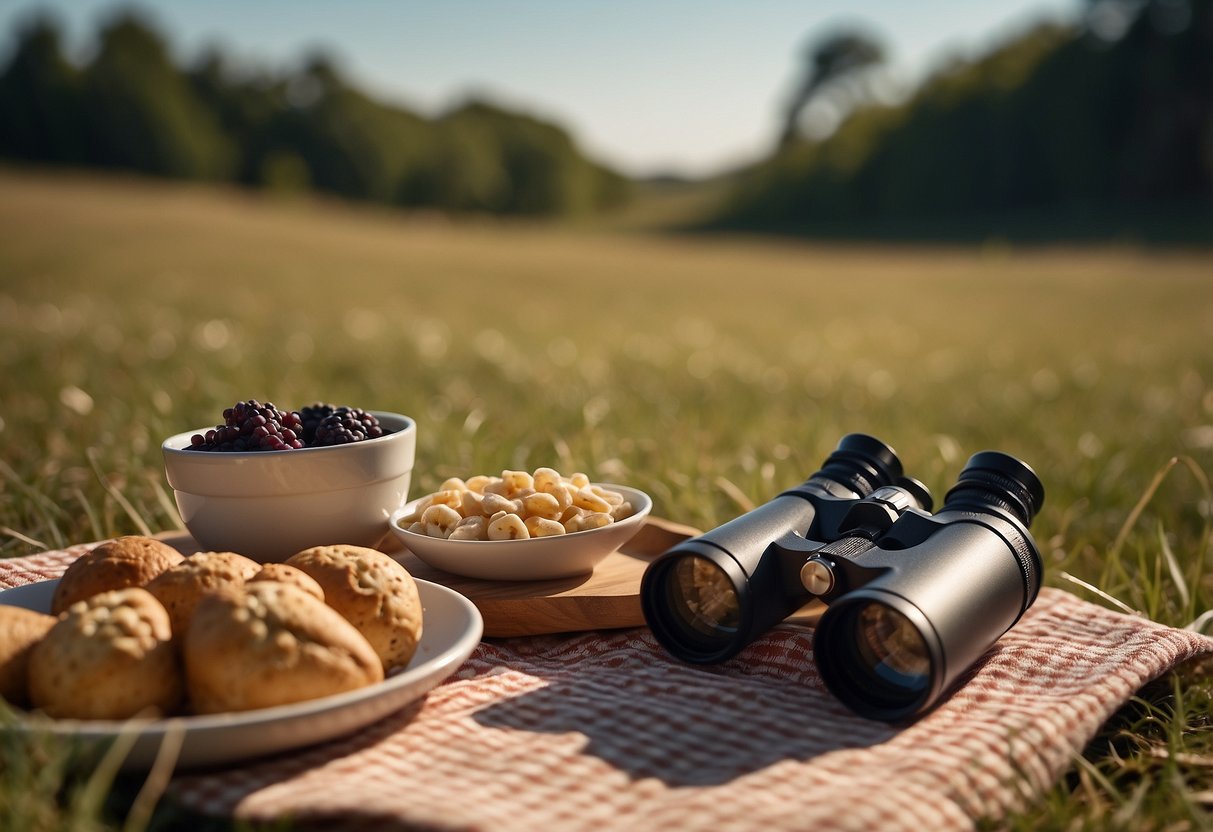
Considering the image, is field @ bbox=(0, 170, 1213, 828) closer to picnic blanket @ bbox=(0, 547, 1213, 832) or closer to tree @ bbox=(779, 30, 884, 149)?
picnic blanket @ bbox=(0, 547, 1213, 832)

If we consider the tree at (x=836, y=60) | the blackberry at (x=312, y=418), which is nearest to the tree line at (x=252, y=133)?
the tree at (x=836, y=60)

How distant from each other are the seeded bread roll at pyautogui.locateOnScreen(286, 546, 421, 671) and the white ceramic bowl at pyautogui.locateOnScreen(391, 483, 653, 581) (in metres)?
0.30

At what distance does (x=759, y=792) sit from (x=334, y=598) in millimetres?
669

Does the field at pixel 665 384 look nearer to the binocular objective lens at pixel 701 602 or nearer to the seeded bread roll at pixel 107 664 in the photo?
the seeded bread roll at pixel 107 664

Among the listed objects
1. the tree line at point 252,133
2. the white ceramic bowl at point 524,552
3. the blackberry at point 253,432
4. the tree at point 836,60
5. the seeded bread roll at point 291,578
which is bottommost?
the white ceramic bowl at point 524,552

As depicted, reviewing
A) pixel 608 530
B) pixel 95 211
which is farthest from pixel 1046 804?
pixel 95 211

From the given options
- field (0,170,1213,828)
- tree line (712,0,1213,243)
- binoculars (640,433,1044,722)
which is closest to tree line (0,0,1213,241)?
tree line (712,0,1213,243)

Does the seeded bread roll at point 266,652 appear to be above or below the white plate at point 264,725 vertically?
above

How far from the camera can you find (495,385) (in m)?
5.38

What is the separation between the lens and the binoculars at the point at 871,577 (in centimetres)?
149

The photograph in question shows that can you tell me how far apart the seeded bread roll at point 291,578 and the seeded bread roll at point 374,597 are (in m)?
0.03

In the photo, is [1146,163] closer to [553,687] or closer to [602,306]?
[602,306]

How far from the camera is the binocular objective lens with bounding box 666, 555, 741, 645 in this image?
5.71 feet

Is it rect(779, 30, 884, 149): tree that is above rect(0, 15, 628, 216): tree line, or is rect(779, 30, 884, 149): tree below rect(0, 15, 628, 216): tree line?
above
